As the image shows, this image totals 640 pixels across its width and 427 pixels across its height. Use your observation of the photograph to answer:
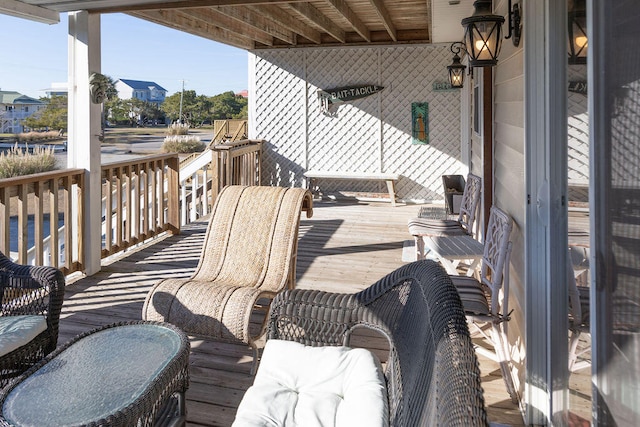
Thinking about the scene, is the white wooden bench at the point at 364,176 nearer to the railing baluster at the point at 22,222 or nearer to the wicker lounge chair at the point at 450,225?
the wicker lounge chair at the point at 450,225

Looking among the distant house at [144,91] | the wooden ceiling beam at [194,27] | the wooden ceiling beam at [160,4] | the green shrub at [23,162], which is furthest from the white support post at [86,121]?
the distant house at [144,91]

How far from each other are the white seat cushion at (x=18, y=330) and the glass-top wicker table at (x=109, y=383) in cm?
26

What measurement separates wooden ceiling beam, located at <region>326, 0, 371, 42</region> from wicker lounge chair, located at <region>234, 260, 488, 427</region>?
14.1 feet

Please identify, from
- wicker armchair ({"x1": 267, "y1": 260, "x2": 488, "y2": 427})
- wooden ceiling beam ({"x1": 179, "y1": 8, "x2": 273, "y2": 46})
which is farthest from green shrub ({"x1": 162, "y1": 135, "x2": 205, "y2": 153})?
wicker armchair ({"x1": 267, "y1": 260, "x2": 488, "y2": 427})

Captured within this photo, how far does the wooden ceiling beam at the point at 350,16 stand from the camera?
223 inches

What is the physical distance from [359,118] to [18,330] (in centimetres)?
688

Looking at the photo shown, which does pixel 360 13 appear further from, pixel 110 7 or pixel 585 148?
pixel 585 148

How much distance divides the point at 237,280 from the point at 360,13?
4909mm

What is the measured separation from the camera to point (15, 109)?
6.37 meters

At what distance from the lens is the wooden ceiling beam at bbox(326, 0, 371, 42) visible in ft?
18.5

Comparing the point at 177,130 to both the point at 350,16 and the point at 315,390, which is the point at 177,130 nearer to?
the point at 350,16

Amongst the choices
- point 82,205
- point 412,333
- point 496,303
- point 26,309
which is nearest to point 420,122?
point 82,205

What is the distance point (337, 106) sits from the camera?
27.6 ft

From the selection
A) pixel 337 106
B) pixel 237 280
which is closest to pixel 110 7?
pixel 237 280
